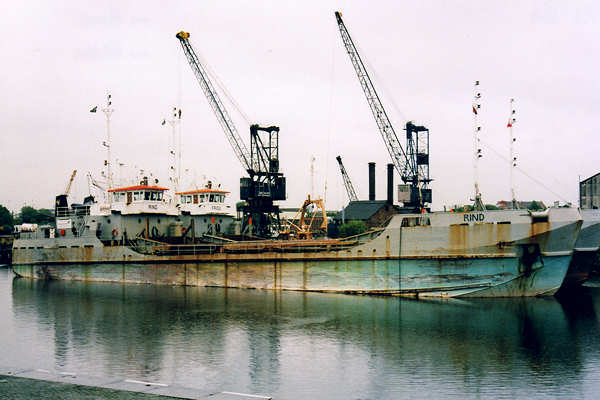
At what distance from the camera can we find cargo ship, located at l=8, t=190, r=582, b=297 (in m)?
33.9

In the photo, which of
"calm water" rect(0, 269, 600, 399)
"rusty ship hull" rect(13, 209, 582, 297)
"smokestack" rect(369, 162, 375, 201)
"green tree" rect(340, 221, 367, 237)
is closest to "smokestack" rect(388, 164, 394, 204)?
"smokestack" rect(369, 162, 375, 201)

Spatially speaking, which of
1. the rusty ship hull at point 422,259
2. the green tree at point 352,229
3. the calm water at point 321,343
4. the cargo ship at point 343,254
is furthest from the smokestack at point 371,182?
the calm water at point 321,343

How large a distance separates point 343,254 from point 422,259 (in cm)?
519

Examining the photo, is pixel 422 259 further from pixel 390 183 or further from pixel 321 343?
pixel 390 183

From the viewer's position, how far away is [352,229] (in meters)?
82.9

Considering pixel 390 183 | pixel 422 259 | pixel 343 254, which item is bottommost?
pixel 422 259

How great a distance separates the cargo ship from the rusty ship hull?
0.20 ft

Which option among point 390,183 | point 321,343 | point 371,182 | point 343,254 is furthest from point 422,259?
point 371,182

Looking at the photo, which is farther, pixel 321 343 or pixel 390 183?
pixel 390 183

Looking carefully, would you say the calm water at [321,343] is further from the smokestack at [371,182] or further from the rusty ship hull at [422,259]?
the smokestack at [371,182]

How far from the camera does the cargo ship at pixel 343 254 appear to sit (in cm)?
3391

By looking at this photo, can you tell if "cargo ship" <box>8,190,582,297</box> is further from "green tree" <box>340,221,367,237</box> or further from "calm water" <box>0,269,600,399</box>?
"green tree" <box>340,221,367,237</box>

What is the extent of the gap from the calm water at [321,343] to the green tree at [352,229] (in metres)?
44.5

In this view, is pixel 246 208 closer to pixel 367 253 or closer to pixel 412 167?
pixel 412 167
